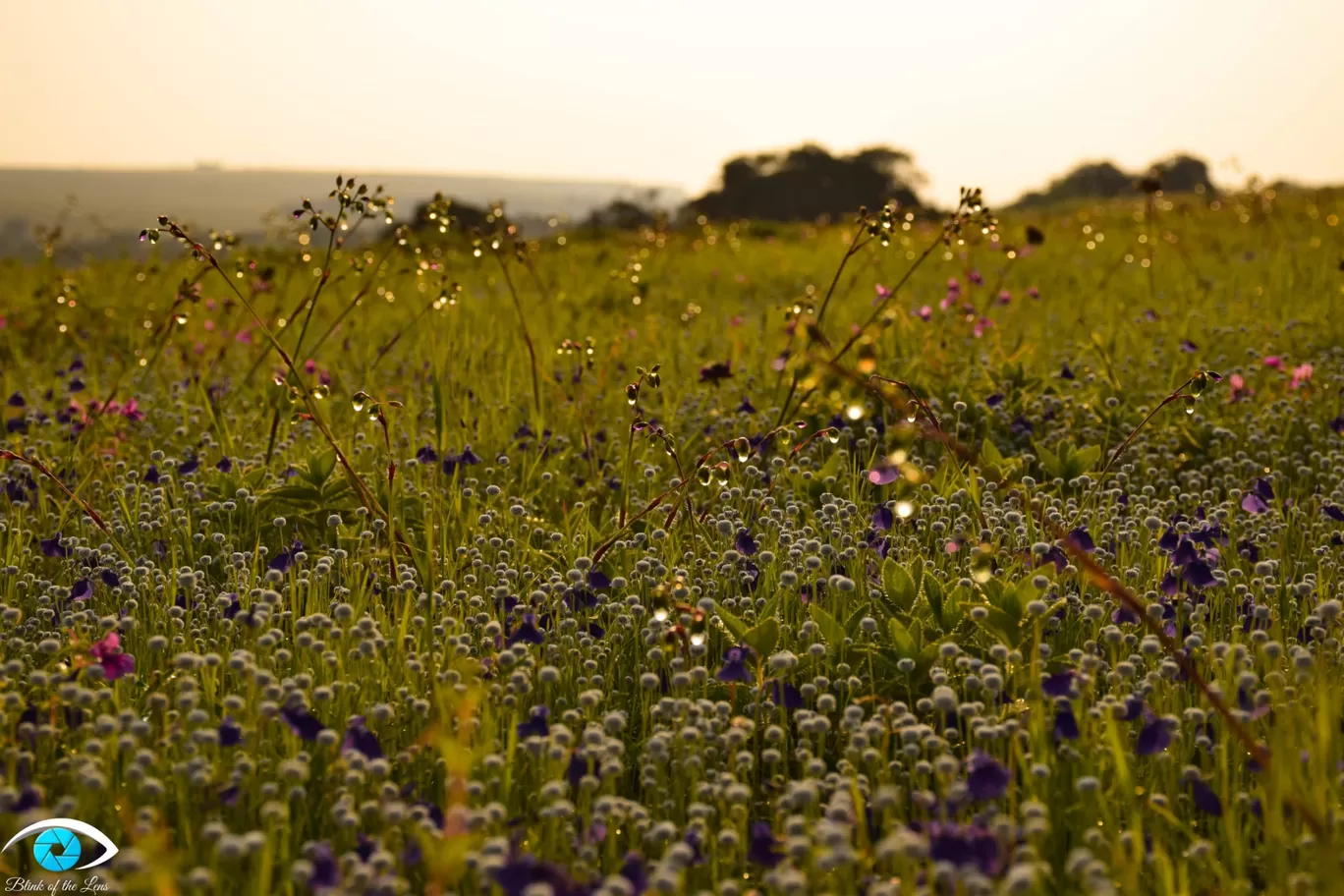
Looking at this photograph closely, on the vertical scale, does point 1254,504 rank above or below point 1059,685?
above

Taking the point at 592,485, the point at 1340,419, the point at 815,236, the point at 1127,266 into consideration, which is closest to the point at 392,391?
the point at 592,485

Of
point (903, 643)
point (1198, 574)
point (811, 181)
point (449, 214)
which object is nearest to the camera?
point (903, 643)

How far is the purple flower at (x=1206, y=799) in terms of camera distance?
→ 2090mm

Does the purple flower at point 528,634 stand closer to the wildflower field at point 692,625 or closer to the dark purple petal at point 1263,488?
the wildflower field at point 692,625

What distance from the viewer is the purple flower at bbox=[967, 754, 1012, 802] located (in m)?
1.89

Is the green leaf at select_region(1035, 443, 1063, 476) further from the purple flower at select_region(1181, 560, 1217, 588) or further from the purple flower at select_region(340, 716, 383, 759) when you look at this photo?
the purple flower at select_region(340, 716, 383, 759)

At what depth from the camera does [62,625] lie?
279cm

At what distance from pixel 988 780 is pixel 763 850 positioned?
0.43 meters

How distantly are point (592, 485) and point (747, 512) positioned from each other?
2.31 ft

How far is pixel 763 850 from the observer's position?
6.44 feet

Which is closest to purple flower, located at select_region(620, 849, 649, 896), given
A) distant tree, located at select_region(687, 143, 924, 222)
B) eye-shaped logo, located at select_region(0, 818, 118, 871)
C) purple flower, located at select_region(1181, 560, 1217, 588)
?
eye-shaped logo, located at select_region(0, 818, 118, 871)

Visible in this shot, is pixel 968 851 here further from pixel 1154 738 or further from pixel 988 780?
pixel 1154 738

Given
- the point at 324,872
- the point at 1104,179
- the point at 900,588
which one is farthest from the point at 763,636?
the point at 1104,179

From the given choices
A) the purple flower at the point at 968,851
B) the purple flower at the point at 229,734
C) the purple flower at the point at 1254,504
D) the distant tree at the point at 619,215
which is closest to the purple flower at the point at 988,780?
the purple flower at the point at 968,851
